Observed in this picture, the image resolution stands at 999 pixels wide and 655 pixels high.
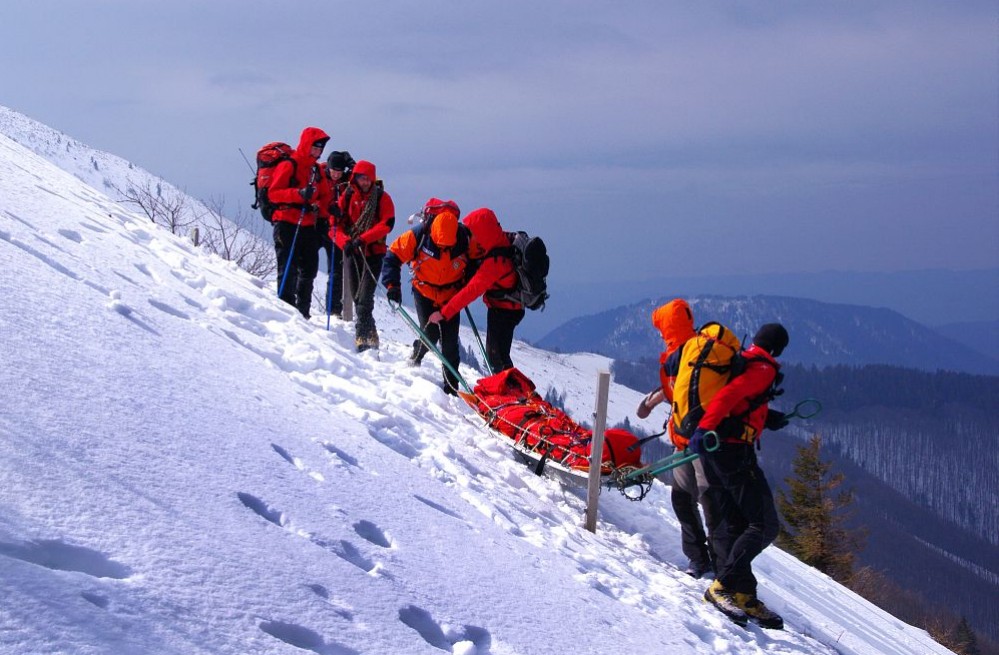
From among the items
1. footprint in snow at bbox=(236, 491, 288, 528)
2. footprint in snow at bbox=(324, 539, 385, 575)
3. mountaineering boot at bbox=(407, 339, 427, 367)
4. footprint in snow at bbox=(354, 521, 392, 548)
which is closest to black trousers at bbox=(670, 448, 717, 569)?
footprint in snow at bbox=(354, 521, 392, 548)

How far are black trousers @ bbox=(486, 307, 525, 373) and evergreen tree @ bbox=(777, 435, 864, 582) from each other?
Answer: 27231mm

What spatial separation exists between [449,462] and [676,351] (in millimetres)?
2153

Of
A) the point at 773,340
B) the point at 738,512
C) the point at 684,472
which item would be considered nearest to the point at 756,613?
the point at 738,512

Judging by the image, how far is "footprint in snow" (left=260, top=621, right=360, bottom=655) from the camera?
331cm

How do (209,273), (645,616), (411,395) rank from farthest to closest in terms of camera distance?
(209,273)
(411,395)
(645,616)

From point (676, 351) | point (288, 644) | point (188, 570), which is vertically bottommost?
point (288, 644)

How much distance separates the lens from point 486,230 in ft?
29.3

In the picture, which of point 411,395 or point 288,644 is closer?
point 288,644

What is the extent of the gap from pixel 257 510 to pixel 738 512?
4011mm

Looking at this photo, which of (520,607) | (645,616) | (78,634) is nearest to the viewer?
(78,634)

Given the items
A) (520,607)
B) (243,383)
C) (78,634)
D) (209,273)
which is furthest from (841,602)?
(78,634)

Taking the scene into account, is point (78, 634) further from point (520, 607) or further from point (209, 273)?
point (209, 273)

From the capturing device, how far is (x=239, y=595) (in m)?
3.37

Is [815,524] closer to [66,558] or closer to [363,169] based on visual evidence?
[363,169]
